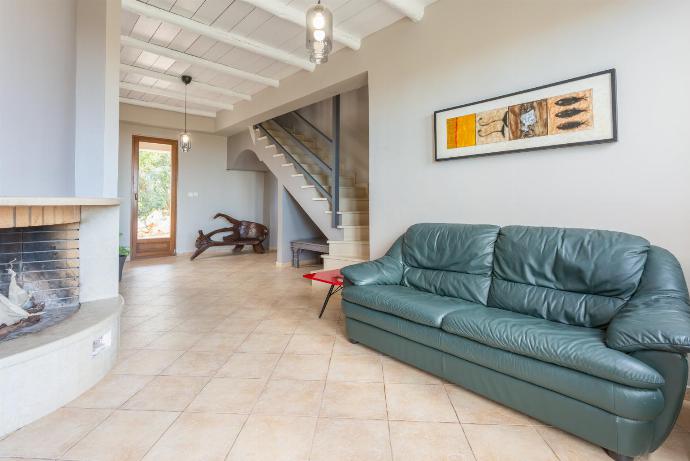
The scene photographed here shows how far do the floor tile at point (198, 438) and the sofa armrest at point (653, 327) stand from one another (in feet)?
5.74

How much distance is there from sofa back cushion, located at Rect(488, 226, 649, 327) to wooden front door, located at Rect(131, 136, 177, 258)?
675 cm

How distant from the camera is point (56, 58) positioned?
229 centimetres

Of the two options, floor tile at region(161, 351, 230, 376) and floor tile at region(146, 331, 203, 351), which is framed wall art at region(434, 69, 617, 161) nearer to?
floor tile at region(161, 351, 230, 376)

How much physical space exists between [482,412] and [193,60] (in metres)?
4.74

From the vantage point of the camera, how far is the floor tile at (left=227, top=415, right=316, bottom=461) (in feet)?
4.83

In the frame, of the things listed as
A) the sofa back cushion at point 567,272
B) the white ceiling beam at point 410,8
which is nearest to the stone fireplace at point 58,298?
the sofa back cushion at point 567,272

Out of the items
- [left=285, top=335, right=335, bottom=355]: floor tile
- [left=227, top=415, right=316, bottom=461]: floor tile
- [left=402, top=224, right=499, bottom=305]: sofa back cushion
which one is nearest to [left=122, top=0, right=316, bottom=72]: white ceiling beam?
[left=402, top=224, right=499, bottom=305]: sofa back cushion

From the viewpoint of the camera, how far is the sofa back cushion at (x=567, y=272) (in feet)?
6.21

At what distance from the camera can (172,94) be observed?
5.82 m

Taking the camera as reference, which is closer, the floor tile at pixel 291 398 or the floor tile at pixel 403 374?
the floor tile at pixel 291 398

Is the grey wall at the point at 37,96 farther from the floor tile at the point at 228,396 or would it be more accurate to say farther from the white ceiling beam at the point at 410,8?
the white ceiling beam at the point at 410,8

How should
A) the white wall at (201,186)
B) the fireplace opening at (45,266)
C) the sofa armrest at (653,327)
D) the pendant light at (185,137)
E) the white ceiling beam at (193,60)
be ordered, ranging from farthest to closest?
the white wall at (201,186) → the pendant light at (185,137) → the white ceiling beam at (193,60) → the fireplace opening at (45,266) → the sofa armrest at (653,327)

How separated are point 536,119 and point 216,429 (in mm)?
2759

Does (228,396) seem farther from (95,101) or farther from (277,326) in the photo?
(95,101)
